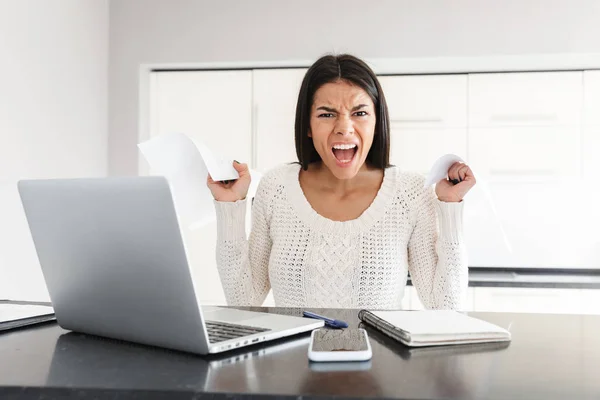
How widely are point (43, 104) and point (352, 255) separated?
171 centimetres

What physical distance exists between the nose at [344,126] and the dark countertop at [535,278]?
1408 millimetres

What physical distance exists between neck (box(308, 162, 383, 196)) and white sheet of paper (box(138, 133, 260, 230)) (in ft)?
0.90

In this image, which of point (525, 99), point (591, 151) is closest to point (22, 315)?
point (525, 99)

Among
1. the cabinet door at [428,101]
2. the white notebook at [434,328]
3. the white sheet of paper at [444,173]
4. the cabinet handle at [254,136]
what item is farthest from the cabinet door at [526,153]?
the white notebook at [434,328]

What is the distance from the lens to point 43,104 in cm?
266

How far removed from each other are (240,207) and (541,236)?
2077mm

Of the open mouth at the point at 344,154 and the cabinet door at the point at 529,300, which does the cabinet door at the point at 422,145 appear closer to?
the cabinet door at the point at 529,300

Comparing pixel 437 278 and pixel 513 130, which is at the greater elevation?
pixel 513 130

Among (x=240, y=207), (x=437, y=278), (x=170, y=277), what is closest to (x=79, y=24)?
(x=240, y=207)

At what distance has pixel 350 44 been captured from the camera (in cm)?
304

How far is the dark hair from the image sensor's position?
1.62 meters

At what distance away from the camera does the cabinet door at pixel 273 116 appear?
3189 millimetres

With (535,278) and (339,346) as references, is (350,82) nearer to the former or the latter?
(339,346)

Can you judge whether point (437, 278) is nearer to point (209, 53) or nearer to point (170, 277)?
point (170, 277)
